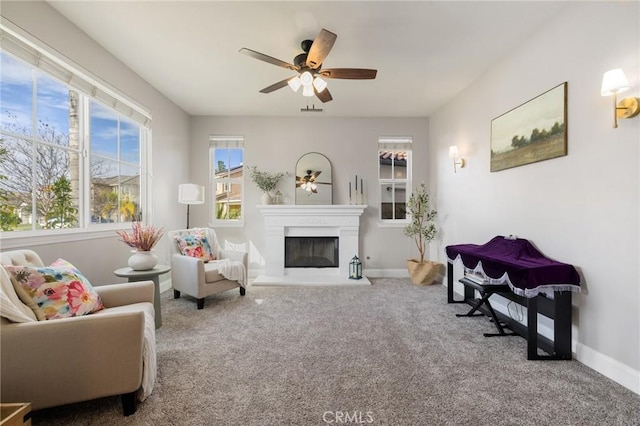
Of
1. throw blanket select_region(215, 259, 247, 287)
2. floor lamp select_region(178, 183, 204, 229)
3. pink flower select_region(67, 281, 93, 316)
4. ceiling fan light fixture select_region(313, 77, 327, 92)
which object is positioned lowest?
throw blanket select_region(215, 259, 247, 287)

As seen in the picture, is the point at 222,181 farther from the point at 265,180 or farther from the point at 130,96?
the point at 130,96

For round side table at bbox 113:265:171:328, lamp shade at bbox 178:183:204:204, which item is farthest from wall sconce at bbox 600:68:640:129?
lamp shade at bbox 178:183:204:204

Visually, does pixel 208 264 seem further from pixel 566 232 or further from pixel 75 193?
pixel 566 232

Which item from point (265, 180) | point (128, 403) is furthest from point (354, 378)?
point (265, 180)

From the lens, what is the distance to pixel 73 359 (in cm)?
144

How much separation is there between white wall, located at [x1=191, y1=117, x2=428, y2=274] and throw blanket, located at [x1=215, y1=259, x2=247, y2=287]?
1.26 m

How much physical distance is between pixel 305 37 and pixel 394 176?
2.99 meters

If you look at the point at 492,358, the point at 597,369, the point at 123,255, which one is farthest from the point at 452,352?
the point at 123,255

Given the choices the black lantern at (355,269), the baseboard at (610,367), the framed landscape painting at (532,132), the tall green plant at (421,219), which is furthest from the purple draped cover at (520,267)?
the black lantern at (355,269)

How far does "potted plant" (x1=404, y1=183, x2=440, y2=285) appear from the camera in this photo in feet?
14.0

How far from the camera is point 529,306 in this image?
2.18m

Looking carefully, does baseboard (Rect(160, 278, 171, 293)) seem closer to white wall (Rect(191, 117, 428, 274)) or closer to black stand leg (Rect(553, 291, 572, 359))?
white wall (Rect(191, 117, 428, 274))

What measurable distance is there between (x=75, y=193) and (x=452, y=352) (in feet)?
11.8

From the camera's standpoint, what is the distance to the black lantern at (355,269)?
4.54 meters
